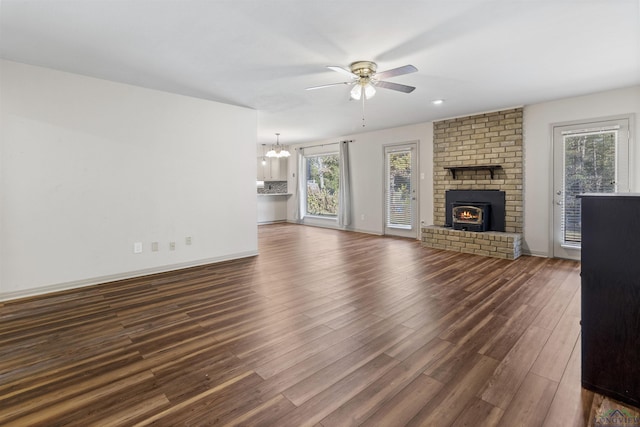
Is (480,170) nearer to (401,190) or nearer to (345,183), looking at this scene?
(401,190)

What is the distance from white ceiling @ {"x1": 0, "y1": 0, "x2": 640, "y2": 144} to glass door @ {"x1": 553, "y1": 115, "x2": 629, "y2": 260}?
65cm

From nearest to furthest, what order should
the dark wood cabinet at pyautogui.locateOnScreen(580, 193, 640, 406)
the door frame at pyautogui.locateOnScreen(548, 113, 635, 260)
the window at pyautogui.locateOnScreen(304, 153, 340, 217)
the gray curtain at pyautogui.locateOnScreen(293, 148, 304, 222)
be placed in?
the dark wood cabinet at pyautogui.locateOnScreen(580, 193, 640, 406)
the door frame at pyautogui.locateOnScreen(548, 113, 635, 260)
the window at pyautogui.locateOnScreen(304, 153, 340, 217)
the gray curtain at pyautogui.locateOnScreen(293, 148, 304, 222)

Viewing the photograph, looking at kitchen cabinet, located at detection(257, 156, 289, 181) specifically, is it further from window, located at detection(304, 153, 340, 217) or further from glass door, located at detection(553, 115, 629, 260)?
glass door, located at detection(553, 115, 629, 260)

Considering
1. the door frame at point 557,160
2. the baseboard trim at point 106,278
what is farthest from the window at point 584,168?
the baseboard trim at point 106,278

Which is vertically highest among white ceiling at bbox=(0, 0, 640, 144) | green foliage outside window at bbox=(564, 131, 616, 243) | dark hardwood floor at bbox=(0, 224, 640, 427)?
white ceiling at bbox=(0, 0, 640, 144)

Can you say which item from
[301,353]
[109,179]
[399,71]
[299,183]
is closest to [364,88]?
[399,71]

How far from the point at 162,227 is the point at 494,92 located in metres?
5.20

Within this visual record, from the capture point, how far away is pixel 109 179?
3977mm

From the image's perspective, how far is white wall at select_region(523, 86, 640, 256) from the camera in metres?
4.75

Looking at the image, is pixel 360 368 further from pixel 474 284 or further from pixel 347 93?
pixel 347 93

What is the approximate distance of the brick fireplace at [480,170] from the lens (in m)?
5.37

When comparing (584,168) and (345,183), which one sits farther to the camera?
(345,183)

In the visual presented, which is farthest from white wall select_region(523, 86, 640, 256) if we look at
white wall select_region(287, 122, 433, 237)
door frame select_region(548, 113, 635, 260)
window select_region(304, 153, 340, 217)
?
window select_region(304, 153, 340, 217)

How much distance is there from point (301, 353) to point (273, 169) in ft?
27.0
